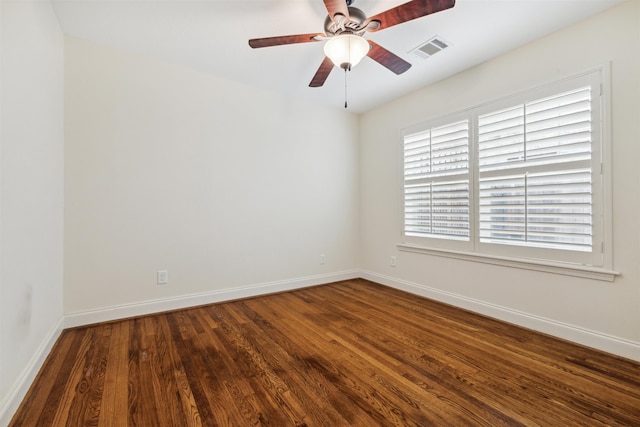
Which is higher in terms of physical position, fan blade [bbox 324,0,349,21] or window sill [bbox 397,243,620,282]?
fan blade [bbox 324,0,349,21]

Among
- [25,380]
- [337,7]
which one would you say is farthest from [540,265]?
[25,380]

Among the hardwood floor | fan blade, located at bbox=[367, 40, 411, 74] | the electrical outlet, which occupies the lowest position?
the hardwood floor

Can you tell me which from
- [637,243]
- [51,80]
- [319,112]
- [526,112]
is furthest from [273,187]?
[637,243]

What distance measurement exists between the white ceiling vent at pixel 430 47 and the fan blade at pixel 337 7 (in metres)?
1.14

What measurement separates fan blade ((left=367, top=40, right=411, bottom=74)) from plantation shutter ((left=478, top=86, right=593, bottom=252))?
1.13 meters

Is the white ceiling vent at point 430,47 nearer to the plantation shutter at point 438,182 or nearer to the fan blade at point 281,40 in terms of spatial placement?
the plantation shutter at point 438,182

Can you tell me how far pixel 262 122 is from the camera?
352 cm

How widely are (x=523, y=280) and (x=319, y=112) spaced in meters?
3.09

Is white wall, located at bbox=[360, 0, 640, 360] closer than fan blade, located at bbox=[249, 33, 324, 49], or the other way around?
fan blade, located at bbox=[249, 33, 324, 49]

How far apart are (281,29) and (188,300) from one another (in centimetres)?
277

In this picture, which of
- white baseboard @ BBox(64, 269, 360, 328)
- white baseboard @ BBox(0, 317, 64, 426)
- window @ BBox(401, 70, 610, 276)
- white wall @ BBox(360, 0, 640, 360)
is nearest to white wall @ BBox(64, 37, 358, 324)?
white baseboard @ BBox(64, 269, 360, 328)

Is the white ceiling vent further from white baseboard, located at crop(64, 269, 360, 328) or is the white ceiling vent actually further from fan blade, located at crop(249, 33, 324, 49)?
white baseboard, located at crop(64, 269, 360, 328)

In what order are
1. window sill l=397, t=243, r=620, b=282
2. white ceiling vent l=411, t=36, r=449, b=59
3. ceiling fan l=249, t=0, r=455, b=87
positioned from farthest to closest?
1. white ceiling vent l=411, t=36, r=449, b=59
2. window sill l=397, t=243, r=620, b=282
3. ceiling fan l=249, t=0, r=455, b=87

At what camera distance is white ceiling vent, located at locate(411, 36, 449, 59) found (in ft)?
8.13
